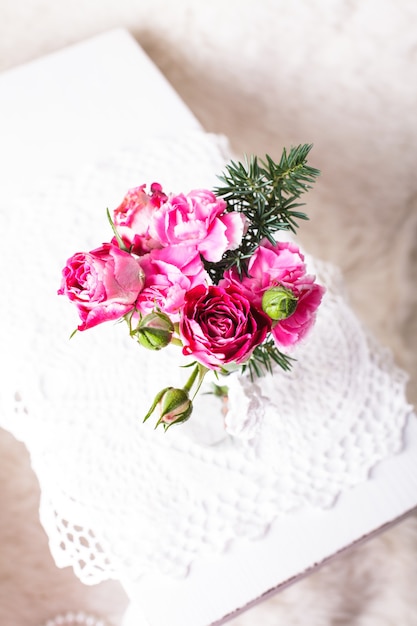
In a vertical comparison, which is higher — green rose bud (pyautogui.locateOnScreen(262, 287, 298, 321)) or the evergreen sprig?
the evergreen sprig

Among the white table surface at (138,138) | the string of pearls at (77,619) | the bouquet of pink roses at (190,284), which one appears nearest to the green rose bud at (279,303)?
the bouquet of pink roses at (190,284)

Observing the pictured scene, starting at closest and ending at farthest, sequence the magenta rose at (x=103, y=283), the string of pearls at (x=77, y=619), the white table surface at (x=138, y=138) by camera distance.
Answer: the magenta rose at (x=103, y=283), the white table surface at (x=138, y=138), the string of pearls at (x=77, y=619)

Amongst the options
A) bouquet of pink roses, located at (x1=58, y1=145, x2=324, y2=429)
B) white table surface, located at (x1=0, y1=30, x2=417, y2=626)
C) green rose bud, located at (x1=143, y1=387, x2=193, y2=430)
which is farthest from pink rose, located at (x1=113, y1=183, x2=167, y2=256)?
white table surface, located at (x1=0, y1=30, x2=417, y2=626)

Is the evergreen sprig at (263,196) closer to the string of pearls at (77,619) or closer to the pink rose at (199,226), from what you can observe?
the pink rose at (199,226)

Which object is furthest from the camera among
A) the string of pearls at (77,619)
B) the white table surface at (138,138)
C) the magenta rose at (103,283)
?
the string of pearls at (77,619)

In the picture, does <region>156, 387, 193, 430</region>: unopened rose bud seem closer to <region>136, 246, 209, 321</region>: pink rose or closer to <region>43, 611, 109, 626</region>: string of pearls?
<region>136, 246, 209, 321</region>: pink rose

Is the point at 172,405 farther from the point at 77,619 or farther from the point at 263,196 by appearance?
the point at 77,619

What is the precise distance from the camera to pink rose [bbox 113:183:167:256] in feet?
1.50

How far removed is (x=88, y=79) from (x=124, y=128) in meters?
0.11

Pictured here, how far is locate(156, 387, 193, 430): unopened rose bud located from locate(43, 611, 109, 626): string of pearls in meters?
0.62

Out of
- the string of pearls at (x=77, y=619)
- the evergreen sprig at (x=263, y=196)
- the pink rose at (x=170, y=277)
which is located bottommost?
the string of pearls at (x=77, y=619)

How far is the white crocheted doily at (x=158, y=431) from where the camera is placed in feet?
2.15

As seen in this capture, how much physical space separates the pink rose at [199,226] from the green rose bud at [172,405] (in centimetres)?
10

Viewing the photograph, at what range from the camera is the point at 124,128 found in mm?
878
